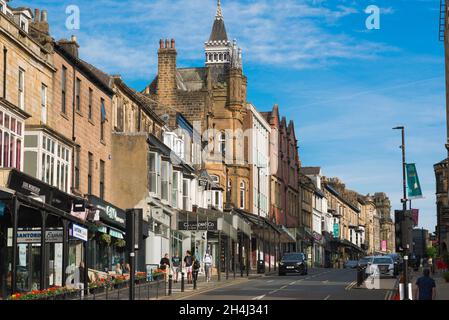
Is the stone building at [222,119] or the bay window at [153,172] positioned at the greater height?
the stone building at [222,119]

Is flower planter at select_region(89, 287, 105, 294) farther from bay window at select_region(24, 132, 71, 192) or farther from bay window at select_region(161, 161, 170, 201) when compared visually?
bay window at select_region(161, 161, 170, 201)

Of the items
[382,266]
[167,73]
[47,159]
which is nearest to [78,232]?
[47,159]

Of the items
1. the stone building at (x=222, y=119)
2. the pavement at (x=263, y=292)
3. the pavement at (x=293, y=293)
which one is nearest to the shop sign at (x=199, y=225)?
the pavement at (x=263, y=292)

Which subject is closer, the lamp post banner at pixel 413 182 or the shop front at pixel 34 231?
the shop front at pixel 34 231

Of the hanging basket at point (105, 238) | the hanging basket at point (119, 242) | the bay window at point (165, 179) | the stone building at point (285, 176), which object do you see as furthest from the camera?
the stone building at point (285, 176)

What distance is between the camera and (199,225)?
168 feet

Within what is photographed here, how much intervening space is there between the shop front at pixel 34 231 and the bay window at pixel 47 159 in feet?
3.56

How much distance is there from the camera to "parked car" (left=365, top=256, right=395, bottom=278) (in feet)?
170

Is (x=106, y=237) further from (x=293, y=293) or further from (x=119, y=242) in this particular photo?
(x=293, y=293)

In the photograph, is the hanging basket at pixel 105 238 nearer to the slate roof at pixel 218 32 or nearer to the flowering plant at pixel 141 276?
the flowering plant at pixel 141 276

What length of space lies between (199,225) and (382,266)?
11668mm

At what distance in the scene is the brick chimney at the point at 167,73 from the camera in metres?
73.3

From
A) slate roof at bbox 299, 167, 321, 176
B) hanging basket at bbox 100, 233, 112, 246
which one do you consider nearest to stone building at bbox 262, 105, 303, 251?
slate roof at bbox 299, 167, 321, 176
